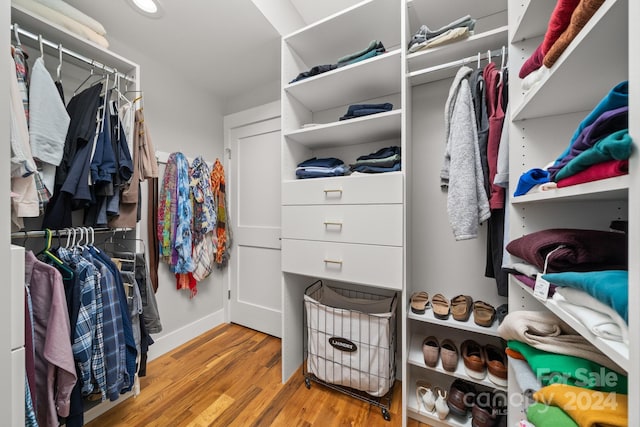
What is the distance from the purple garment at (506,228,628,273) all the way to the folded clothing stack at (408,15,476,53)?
99 centimetres

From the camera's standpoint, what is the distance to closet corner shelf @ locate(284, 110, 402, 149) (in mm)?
1268

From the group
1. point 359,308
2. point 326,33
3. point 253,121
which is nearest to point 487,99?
point 326,33

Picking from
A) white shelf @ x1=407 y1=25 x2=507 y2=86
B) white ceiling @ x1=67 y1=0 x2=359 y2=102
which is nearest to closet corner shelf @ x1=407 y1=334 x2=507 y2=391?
white shelf @ x1=407 y1=25 x2=507 y2=86

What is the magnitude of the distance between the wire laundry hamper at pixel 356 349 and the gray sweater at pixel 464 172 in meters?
0.62

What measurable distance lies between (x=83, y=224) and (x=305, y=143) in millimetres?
1377

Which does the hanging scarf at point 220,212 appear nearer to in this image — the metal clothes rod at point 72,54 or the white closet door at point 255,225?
the white closet door at point 255,225

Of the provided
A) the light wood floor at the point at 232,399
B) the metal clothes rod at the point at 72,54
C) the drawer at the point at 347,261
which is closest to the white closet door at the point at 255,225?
the light wood floor at the point at 232,399

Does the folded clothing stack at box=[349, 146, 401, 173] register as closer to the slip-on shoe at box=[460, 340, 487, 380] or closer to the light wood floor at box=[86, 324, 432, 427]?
the slip-on shoe at box=[460, 340, 487, 380]

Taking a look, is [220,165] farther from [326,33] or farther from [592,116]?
[592,116]

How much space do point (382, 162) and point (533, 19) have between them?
28.4 inches

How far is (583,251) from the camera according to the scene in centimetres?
54

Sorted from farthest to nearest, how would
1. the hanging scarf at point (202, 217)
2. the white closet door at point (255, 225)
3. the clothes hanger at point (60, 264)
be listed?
the white closet door at point (255, 225) → the hanging scarf at point (202, 217) → the clothes hanger at point (60, 264)

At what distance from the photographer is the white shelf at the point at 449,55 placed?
109 cm

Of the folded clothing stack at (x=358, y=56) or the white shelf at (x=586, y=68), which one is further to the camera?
the folded clothing stack at (x=358, y=56)
